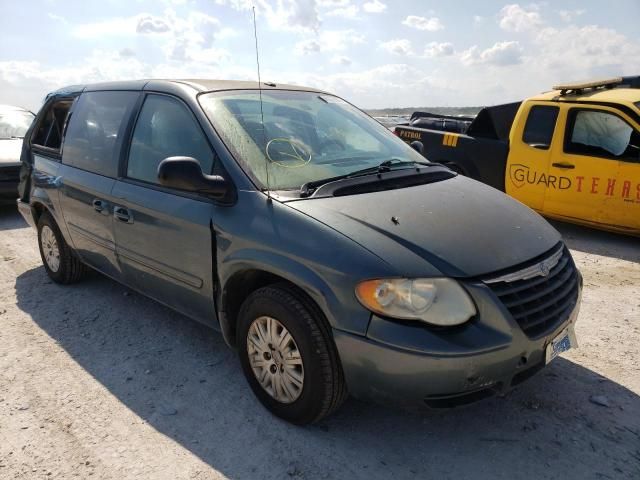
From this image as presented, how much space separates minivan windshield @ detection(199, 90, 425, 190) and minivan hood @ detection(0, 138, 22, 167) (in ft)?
18.7

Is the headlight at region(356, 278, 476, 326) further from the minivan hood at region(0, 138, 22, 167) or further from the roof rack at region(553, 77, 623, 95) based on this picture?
the minivan hood at region(0, 138, 22, 167)

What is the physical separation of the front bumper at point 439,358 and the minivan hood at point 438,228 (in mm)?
192

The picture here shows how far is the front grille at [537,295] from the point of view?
7.70 ft

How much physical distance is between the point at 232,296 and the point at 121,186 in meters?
1.26

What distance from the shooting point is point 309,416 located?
8.52ft

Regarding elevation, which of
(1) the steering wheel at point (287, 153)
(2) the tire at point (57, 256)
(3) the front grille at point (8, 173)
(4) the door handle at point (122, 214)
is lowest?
(2) the tire at point (57, 256)

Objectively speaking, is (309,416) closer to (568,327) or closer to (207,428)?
(207,428)

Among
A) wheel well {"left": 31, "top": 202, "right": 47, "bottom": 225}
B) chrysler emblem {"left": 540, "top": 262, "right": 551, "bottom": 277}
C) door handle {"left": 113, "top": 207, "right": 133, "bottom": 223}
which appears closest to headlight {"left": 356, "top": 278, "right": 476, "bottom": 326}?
chrysler emblem {"left": 540, "top": 262, "right": 551, "bottom": 277}

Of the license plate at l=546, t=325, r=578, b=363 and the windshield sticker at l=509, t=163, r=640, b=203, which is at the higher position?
the windshield sticker at l=509, t=163, r=640, b=203

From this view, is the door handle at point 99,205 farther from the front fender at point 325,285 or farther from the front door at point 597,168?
the front door at point 597,168

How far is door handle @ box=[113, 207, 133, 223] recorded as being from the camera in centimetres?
347

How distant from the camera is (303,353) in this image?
2.48m

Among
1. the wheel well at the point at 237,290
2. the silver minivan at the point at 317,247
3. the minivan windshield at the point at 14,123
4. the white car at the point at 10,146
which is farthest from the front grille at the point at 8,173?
the wheel well at the point at 237,290

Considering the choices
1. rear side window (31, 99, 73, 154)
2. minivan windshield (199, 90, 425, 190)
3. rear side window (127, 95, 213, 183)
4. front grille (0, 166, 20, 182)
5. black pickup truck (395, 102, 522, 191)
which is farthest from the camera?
front grille (0, 166, 20, 182)
